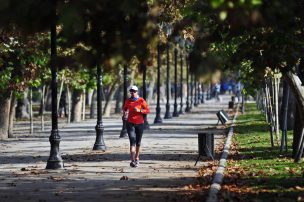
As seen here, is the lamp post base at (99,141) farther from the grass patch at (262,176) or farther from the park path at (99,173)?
the grass patch at (262,176)

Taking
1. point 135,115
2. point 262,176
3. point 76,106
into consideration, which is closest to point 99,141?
point 135,115

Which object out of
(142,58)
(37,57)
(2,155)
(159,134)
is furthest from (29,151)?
(142,58)

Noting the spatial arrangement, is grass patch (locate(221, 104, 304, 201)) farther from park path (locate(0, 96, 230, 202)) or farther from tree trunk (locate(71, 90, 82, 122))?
tree trunk (locate(71, 90, 82, 122))

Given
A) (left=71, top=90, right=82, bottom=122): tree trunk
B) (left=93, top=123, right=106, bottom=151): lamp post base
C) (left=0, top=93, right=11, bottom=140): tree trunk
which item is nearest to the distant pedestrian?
(left=93, top=123, right=106, bottom=151): lamp post base

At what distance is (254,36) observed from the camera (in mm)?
13289

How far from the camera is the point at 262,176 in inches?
586

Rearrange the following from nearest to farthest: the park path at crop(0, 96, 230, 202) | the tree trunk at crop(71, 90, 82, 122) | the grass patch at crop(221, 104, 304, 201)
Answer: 1. the grass patch at crop(221, 104, 304, 201)
2. the park path at crop(0, 96, 230, 202)
3. the tree trunk at crop(71, 90, 82, 122)

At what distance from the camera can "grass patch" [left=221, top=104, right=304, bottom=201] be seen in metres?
12.1

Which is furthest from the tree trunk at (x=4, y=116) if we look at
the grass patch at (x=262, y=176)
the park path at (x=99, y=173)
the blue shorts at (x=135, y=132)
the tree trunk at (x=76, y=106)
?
the tree trunk at (x=76, y=106)

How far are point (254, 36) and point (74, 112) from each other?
123ft

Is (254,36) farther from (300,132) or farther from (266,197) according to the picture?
(300,132)

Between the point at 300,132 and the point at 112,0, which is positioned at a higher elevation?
the point at 112,0

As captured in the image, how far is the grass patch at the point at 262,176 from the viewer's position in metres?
12.1

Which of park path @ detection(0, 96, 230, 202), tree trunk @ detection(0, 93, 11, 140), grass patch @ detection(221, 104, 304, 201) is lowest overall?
park path @ detection(0, 96, 230, 202)
